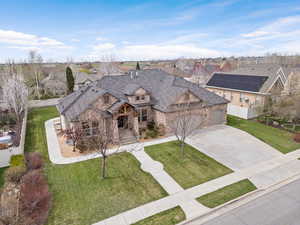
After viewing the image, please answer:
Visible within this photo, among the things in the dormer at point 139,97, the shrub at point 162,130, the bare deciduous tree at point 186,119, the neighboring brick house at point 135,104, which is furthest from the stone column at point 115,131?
the bare deciduous tree at point 186,119

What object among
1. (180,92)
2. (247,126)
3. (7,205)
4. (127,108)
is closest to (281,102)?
(247,126)

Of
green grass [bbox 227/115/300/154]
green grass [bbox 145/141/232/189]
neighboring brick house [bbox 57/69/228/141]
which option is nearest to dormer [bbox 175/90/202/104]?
neighboring brick house [bbox 57/69/228/141]

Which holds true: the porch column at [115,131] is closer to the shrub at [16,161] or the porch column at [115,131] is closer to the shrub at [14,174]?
the shrub at [16,161]

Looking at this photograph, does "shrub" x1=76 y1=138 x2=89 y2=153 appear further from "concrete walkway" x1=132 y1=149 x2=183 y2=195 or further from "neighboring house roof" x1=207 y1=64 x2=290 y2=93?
"neighboring house roof" x1=207 y1=64 x2=290 y2=93

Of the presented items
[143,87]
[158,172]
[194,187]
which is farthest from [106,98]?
[194,187]

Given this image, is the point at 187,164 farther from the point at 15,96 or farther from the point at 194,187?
the point at 15,96

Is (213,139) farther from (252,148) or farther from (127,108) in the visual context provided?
(127,108)
